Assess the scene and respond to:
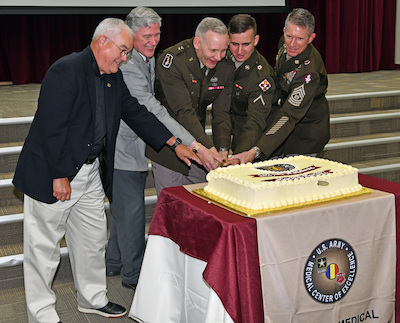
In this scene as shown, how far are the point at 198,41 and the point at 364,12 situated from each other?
253 inches

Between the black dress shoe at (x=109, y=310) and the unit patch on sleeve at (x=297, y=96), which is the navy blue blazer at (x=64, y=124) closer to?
the black dress shoe at (x=109, y=310)

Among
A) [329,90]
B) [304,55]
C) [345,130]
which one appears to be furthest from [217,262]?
[329,90]

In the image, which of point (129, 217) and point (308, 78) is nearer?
point (308, 78)

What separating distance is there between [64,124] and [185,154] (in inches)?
26.3

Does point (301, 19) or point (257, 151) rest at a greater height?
point (301, 19)

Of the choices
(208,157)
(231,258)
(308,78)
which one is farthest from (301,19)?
(231,258)

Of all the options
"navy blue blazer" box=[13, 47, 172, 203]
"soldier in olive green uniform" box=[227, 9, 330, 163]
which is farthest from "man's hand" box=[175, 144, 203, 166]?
"navy blue blazer" box=[13, 47, 172, 203]

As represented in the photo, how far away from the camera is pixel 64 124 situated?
9.00ft

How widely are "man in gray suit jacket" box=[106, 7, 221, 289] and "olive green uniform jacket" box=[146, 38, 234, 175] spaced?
60 millimetres

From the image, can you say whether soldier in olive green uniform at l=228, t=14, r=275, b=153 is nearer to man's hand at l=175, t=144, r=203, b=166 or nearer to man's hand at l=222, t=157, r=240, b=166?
man's hand at l=222, t=157, r=240, b=166

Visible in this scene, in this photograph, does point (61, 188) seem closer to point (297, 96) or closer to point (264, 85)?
point (264, 85)

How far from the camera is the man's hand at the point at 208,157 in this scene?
3100 mm

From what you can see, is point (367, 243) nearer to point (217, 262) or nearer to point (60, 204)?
point (217, 262)

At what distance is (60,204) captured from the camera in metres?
2.93
